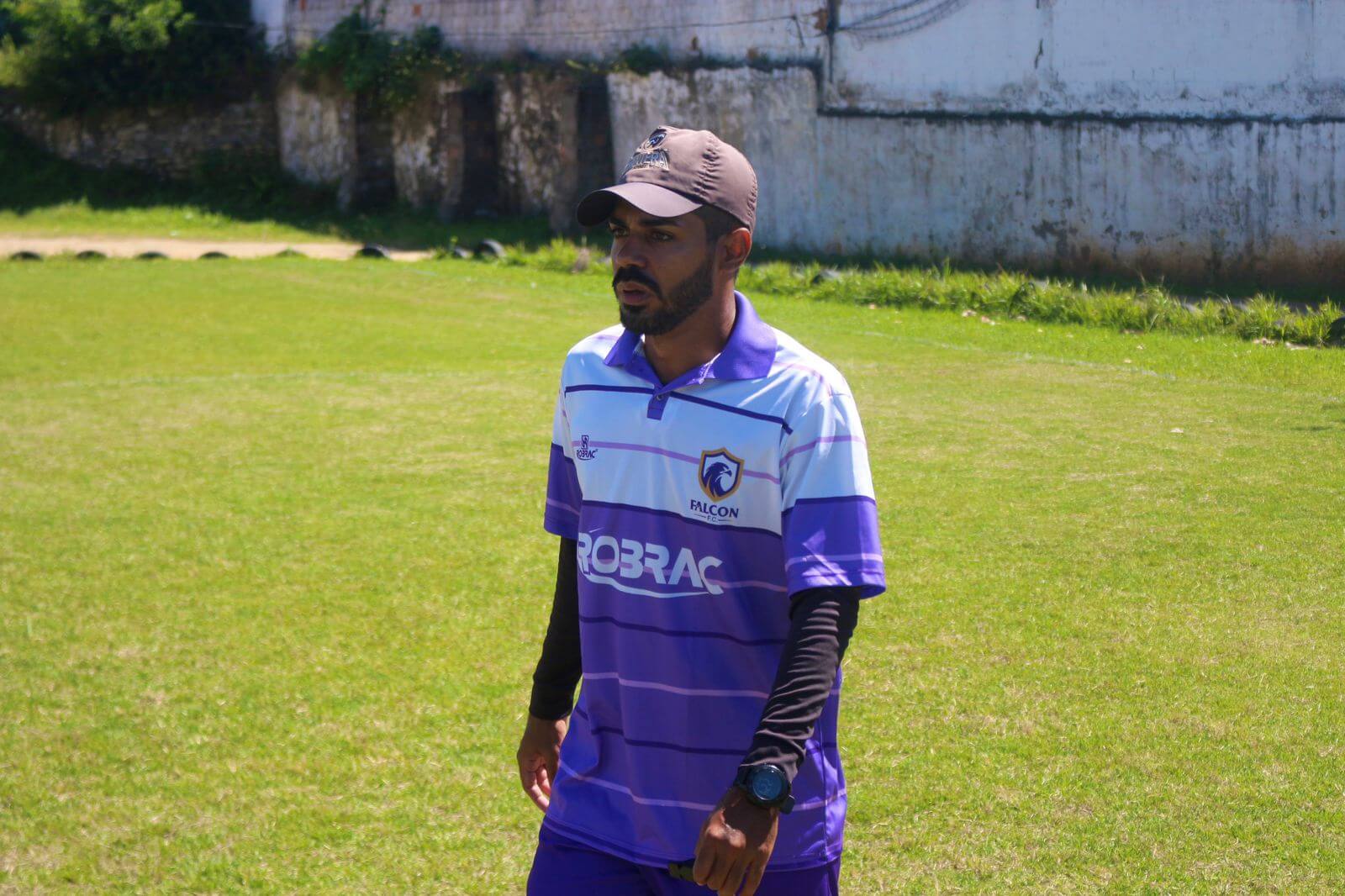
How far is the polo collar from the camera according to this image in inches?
95.8

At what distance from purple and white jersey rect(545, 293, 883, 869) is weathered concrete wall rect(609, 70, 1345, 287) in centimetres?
1549

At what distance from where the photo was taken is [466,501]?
25.5 ft

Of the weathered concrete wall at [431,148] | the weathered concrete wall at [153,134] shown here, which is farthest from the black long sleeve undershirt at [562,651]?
the weathered concrete wall at [153,134]

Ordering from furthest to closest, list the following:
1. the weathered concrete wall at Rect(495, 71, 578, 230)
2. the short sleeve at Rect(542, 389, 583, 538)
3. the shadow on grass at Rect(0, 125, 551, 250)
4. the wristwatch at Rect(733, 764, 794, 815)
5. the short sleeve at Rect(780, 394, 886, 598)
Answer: the shadow on grass at Rect(0, 125, 551, 250)
the weathered concrete wall at Rect(495, 71, 578, 230)
the short sleeve at Rect(542, 389, 583, 538)
the short sleeve at Rect(780, 394, 886, 598)
the wristwatch at Rect(733, 764, 794, 815)

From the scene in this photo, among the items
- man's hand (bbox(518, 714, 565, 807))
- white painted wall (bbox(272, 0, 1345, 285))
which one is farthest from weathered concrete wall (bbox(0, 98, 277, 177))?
man's hand (bbox(518, 714, 565, 807))

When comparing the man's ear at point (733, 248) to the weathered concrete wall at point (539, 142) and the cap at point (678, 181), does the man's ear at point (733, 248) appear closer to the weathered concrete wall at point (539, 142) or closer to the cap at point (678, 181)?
the cap at point (678, 181)

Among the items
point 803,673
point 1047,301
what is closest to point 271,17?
point 1047,301

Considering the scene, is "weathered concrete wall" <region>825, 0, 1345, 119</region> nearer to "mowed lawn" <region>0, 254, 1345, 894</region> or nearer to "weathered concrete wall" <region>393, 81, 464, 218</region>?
"mowed lawn" <region>0, 254, 1345, 894</region>

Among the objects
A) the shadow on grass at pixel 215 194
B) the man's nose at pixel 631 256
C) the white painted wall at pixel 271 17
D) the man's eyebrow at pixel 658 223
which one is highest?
the white painted wall at pixel 271 17

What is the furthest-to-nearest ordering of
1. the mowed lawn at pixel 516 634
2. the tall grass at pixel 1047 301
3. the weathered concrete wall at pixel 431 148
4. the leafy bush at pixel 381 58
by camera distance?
the leafy bush at pixel 381 58 < the weathered concrete wall at pixel 431 148 < the tall grass at pixel 1047 301 < the mowed lawn at pixel 516 634

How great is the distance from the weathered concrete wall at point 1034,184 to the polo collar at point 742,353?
15353 millimetres

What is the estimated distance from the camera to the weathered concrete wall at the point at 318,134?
29375mm

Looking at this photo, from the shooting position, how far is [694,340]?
8.27 ft

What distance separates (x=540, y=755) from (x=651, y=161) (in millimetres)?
1222
